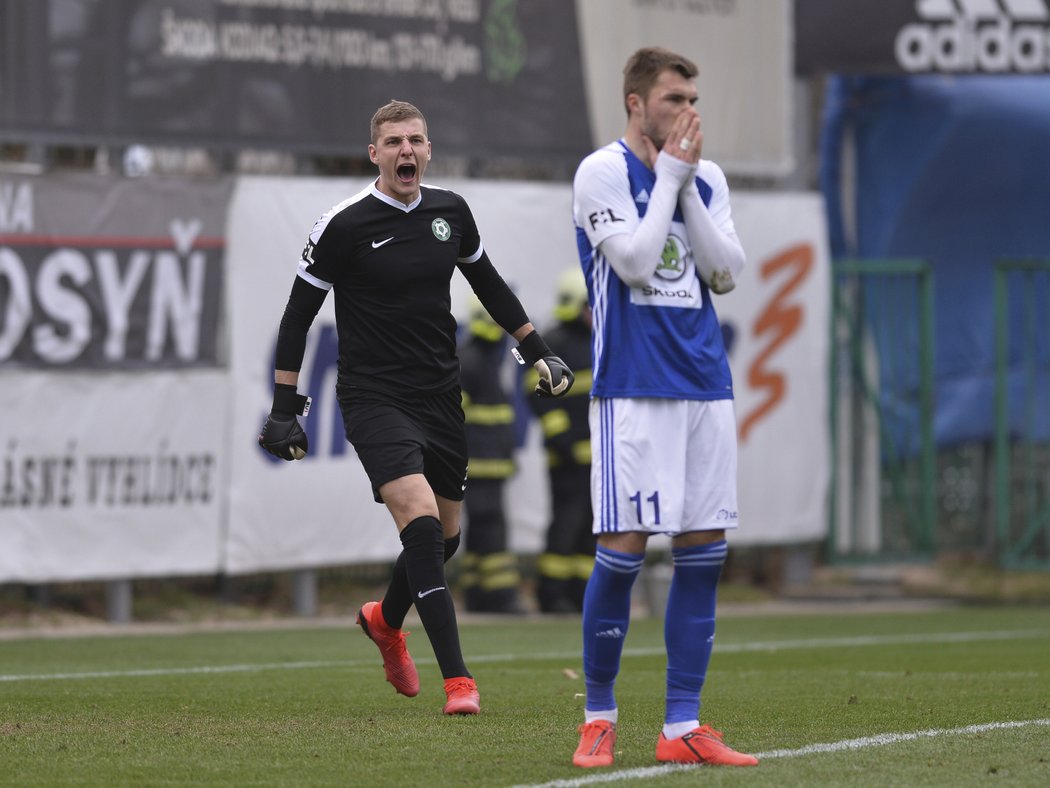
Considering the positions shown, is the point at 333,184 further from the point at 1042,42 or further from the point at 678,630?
the point at 678,630

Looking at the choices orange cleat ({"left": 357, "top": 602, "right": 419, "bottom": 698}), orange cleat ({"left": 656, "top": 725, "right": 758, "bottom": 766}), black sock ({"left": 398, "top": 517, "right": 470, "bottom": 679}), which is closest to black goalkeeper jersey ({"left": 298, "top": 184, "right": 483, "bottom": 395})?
black sock ({"left": 398, "top": 517, "right": 470, "bottom": 679})

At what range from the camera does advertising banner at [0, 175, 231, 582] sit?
42.0 feet

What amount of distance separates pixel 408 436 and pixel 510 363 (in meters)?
8.00

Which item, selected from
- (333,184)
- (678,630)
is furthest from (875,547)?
(678,630)

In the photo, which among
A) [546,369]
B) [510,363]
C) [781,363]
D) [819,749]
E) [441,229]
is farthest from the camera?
[781,363]

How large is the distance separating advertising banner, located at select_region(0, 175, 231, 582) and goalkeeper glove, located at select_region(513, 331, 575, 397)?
6167mm

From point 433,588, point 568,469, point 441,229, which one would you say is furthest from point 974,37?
point 433,588

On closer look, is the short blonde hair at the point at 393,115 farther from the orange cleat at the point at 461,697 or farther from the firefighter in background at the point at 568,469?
the firefighter in background at the point at 568,469

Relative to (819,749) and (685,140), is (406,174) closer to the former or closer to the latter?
(685,140)

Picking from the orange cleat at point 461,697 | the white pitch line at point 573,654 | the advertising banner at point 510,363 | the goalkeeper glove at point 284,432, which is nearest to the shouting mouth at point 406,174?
the goalkeeper glove at point 284,432

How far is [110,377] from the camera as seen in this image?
1321cm

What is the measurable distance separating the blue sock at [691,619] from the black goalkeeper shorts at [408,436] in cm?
160

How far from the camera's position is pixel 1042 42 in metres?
16.4

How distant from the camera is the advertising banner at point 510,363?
1381cm
